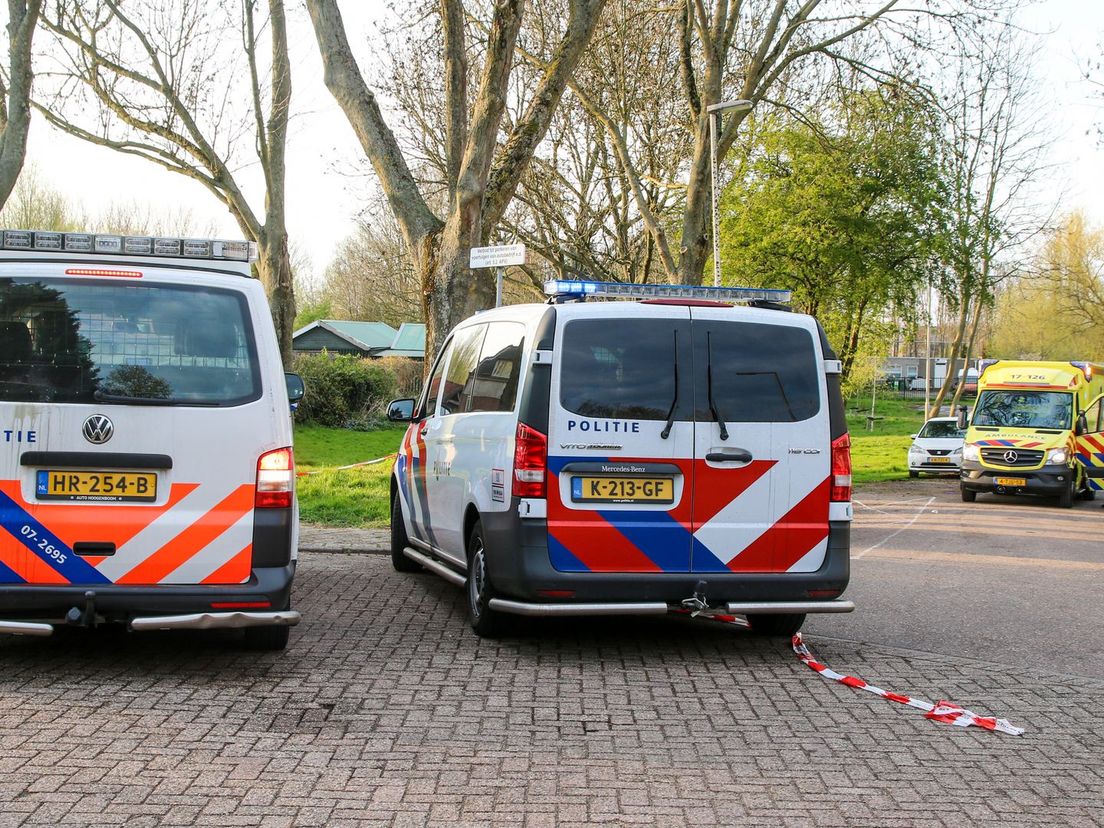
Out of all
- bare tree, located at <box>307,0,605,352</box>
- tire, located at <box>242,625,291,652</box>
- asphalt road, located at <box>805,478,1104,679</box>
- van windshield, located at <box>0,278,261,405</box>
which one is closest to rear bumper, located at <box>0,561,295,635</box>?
tire, located at <box>242,625,291,652</box>

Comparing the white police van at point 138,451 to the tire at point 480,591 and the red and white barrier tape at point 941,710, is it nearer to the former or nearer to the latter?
the tire at point 480,591

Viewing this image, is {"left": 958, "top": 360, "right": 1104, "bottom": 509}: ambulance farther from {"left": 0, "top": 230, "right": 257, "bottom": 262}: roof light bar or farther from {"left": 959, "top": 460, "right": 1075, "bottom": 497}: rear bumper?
{"left": 0, "top": 230, "right": 257, "bottom": 262}: roof light bar

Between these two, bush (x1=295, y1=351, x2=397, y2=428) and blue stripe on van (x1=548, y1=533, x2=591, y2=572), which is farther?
bush (x1=295, y1=351, x2=397, y2=428)

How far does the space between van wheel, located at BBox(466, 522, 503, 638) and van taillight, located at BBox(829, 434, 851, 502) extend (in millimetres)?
2076

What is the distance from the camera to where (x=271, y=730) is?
5520 mm

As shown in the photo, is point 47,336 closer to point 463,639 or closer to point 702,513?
point 463,639

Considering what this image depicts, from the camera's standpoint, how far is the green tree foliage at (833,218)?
32.4 meters

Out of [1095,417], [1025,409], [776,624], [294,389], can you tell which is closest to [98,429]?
[294,389]

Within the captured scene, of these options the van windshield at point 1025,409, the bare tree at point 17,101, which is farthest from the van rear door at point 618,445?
the van windshield at point 1025,409

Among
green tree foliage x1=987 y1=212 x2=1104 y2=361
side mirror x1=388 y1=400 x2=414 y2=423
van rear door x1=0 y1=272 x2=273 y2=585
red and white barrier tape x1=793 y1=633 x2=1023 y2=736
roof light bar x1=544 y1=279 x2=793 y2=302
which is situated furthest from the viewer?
green tree foliage x1=987 y1=212 x2=1104 y2=361

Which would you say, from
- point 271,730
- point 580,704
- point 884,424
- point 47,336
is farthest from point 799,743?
point 884,424

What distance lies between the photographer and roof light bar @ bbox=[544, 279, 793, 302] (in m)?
7.66

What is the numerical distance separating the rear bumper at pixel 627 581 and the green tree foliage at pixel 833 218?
2555 cm

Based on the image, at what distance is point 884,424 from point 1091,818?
5930cm
